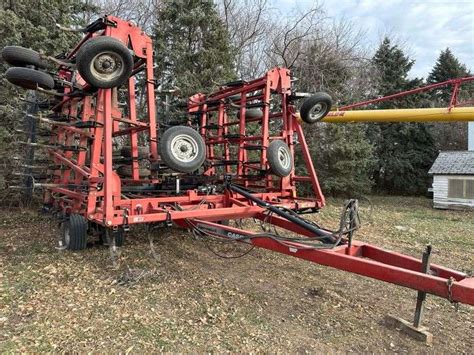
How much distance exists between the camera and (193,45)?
50.8 ft

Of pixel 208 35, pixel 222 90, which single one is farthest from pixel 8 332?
pixel 208 35

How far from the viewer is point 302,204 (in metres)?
6.47

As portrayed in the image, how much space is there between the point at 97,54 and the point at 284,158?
3089mm

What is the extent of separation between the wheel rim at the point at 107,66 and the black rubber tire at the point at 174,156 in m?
0.98

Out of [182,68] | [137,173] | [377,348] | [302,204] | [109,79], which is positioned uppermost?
[182,68]

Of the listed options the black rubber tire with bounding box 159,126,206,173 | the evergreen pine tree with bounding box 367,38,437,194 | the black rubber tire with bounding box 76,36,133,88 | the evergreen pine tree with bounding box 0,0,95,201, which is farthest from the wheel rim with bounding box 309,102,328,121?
Result: the evergreen pine tree with bounding box 367,38,437,194

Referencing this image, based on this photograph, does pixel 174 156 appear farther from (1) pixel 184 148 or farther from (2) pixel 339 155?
(2) pixel 339 155

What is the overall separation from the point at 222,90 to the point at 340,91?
1439 centimetres

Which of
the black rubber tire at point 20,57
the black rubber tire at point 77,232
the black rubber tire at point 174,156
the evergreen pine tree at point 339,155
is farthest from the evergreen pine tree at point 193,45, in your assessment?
the black rubber tire at point 77,232

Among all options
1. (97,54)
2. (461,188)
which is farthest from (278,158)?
(461,188)

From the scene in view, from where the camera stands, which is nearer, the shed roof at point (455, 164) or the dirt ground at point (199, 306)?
the dirt ground at point (199, 306)

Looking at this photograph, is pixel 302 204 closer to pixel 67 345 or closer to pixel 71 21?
pixel 67 345

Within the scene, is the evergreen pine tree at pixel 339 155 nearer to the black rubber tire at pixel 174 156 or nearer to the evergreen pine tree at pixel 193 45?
the evergreen pine tree at pixel 193 45

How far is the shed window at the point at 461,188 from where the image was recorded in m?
18.3
